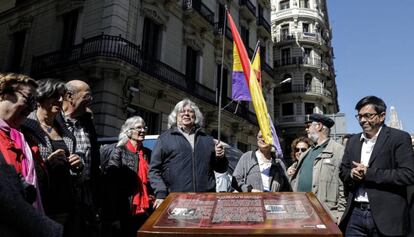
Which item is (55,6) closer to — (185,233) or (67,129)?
(67,129)

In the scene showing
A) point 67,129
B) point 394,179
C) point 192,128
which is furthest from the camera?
point 192,128

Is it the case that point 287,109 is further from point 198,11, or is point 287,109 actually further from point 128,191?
point 128,191

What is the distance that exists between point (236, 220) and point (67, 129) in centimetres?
173

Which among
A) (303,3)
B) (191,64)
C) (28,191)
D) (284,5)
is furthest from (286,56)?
(28,191)

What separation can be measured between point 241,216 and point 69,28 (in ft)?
47.3

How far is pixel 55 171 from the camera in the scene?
240cm

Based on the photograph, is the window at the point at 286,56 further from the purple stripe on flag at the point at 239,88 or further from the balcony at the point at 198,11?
the purple stripe on flag at the point at 239,88

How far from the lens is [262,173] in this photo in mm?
3730

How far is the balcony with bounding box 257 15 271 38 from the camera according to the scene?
79.6 ft

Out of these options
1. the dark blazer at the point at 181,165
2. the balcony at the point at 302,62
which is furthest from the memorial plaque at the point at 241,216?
the balcony at the point at 302,62

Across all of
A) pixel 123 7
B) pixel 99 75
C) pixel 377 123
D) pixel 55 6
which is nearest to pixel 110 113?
pixel 99 75

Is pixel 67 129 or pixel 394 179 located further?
pixel 67 129

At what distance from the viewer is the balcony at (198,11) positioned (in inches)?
635

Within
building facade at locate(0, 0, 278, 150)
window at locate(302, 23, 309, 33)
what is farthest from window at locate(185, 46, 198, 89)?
window at locate(302, 23, 309, 33)
